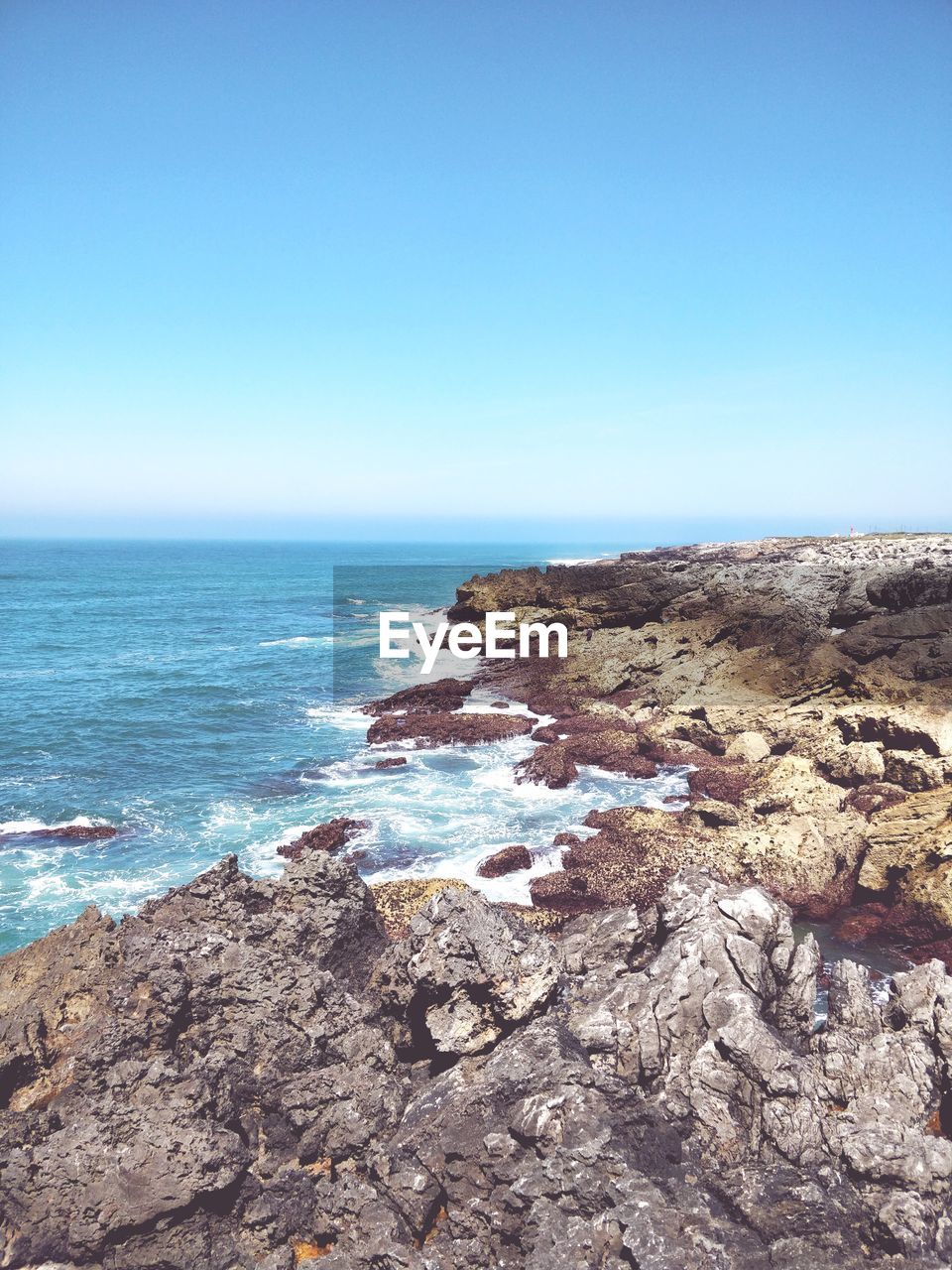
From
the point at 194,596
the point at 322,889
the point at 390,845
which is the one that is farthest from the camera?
the point at 194,596

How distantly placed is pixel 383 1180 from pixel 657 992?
196 inches

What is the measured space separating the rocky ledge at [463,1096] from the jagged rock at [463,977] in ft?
0.13

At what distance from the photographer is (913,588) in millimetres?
38906

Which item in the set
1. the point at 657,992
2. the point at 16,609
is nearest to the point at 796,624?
the point at 657,992

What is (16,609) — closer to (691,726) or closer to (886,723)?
(691,726)

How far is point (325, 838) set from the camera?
2417cm

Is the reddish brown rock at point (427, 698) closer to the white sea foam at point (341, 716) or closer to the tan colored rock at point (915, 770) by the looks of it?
the white sea foam at point (341, 716)

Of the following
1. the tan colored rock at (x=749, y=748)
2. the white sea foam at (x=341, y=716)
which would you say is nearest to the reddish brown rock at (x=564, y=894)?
the tan colored rock at (x=749, y=748)

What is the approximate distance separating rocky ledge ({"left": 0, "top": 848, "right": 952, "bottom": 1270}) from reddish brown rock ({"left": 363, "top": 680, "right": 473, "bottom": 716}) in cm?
2826

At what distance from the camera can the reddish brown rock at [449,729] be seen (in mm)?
36312

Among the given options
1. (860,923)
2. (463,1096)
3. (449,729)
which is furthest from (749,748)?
(463,1096)

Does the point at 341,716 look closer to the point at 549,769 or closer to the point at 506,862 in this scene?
the point at 549,769

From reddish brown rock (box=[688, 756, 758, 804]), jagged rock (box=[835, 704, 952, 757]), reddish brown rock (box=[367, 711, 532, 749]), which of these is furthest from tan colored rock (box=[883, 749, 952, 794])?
reddish brown rock (box=[367, 711, 532, 749])

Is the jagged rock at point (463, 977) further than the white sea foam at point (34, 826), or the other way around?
the white sea foam at point (34, 826)
